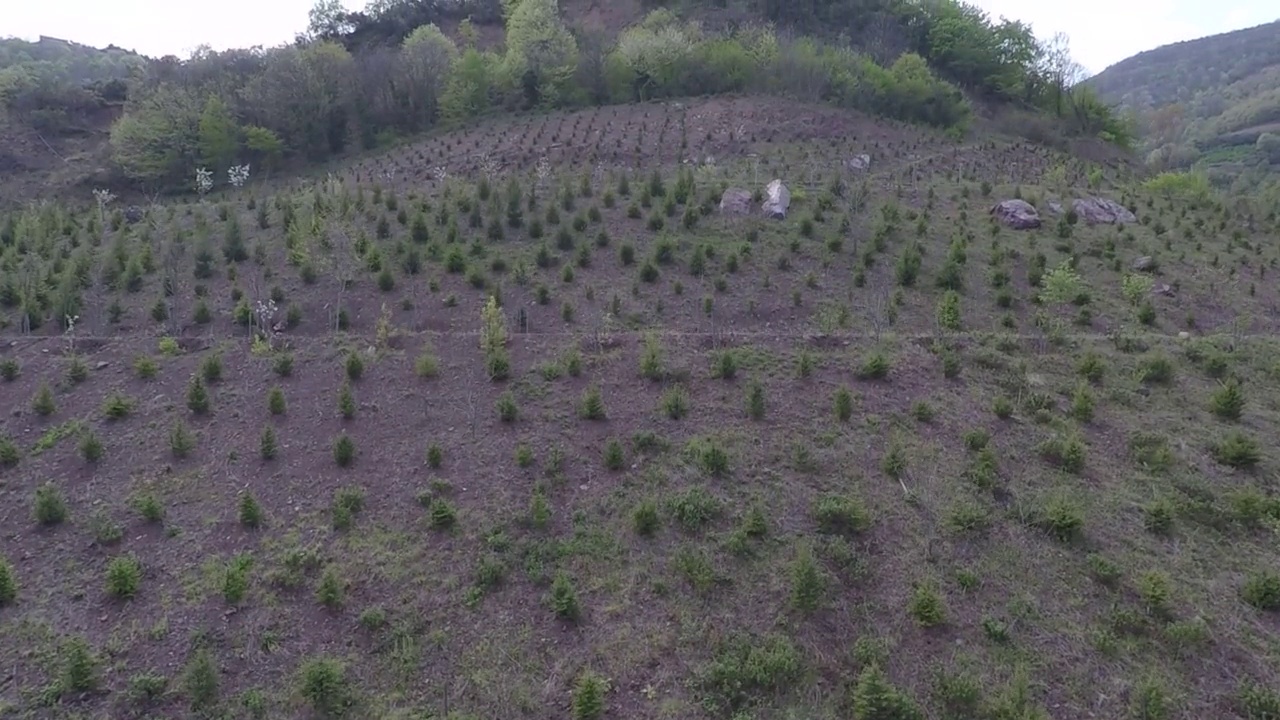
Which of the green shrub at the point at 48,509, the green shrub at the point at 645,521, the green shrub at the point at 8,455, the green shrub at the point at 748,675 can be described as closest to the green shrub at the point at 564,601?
the green shrub at the point at 645,521

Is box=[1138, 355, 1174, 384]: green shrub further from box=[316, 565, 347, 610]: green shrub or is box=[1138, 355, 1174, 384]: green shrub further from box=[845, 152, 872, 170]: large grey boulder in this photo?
box=[845, 152, 872, 170]: large grey boulder

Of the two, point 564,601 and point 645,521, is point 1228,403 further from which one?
point 564,601

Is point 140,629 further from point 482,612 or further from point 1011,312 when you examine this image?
point 1011,312

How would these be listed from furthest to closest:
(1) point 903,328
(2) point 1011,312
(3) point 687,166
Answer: (3) point 687,166 < (2) point 1011,312 < (1) point 903,328

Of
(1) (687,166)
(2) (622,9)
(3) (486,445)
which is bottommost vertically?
(3) (486,445)

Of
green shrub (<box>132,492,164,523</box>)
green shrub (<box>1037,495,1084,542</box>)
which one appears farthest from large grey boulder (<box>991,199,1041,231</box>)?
green shrub (<box>132,492,164,523</box>)

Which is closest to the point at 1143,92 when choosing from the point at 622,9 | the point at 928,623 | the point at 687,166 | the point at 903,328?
the point at 622,9
